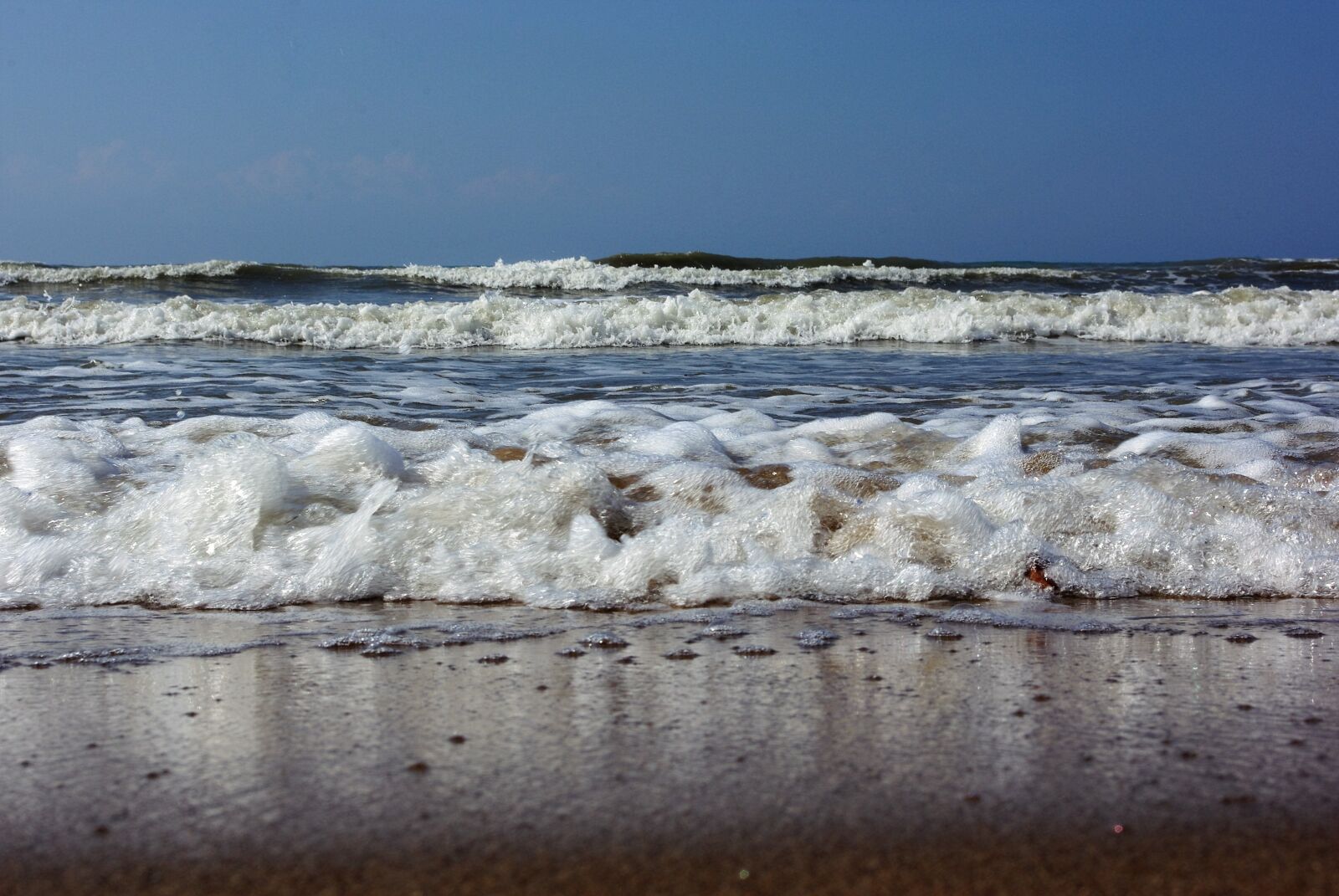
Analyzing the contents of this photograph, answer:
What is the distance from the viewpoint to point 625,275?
1636 cm

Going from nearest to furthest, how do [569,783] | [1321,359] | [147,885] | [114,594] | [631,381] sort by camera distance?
[147,885], [569,783], [114,594], [631,381], [1321,359]

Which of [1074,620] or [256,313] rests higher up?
[256,313]

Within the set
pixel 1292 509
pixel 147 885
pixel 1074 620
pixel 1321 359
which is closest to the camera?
pixel 147 885

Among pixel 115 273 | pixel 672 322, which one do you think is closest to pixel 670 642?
pixel 672 322

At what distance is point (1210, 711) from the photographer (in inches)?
71.2

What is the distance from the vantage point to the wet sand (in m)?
1.27

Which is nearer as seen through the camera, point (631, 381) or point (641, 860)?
point (641, 860)

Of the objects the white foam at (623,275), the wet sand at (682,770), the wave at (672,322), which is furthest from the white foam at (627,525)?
the white foam at (623,275)

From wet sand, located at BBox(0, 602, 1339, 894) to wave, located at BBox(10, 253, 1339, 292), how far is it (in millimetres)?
14043

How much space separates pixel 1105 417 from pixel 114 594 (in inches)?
157

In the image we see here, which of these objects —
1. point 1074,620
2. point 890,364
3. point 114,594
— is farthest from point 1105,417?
point 114,594

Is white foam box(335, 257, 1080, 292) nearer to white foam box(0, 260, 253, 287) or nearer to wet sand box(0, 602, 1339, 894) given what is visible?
white foam box(0, 260, 253, 287)

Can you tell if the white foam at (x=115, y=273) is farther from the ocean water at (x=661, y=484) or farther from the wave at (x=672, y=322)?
the ocean water at (x=661, y=484)

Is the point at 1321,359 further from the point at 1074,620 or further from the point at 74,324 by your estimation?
the point at 74,324
